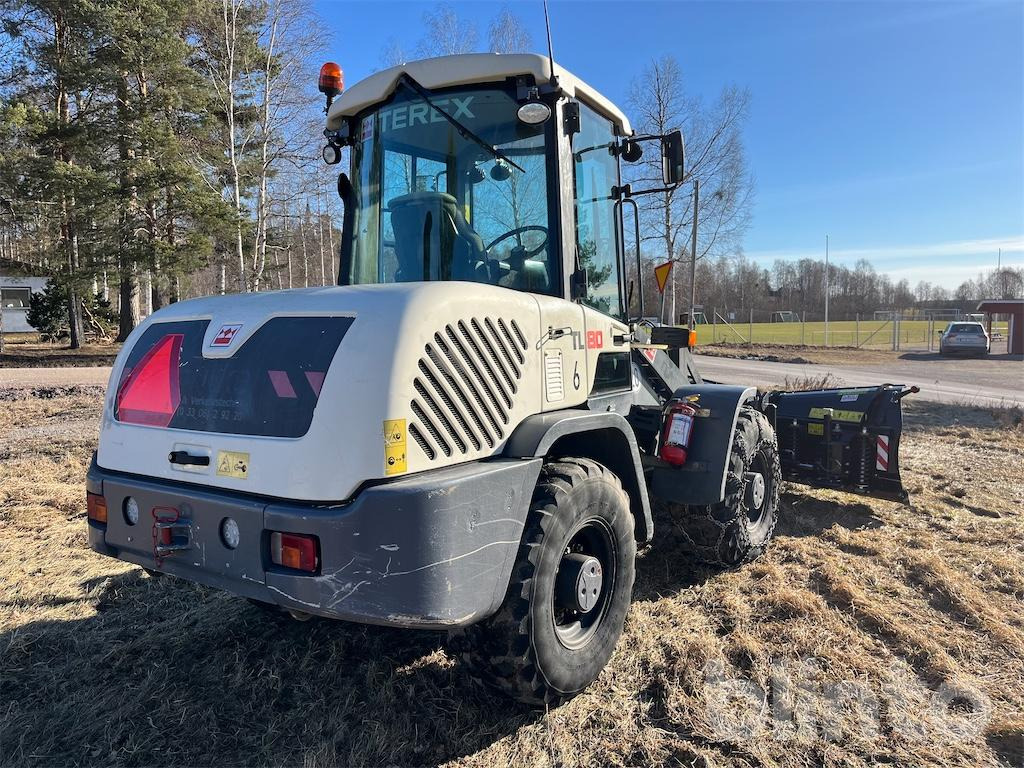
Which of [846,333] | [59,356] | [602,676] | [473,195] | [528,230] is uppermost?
[473,195]

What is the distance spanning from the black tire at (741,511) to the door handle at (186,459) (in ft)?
9.28

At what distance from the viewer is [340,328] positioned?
238 centimetres

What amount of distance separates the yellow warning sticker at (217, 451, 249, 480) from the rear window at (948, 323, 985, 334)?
32.1 metres

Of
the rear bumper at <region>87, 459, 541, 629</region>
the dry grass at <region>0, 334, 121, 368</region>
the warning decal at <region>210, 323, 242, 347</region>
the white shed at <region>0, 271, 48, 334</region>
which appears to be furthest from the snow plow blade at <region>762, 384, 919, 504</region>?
the white shed at <region>0, 271, 48, 334</region>

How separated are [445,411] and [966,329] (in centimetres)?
3189

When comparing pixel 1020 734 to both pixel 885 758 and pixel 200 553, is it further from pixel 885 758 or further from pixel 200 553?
pixel 200 553

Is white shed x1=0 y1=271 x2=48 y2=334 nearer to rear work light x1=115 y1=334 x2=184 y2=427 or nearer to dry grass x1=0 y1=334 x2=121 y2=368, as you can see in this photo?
dry grass x1=0 y1=334 x2=121 y2=368

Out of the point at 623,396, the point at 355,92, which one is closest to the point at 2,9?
the point at 355,92

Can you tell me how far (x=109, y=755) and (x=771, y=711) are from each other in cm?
275

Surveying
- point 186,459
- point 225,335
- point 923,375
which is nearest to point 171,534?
point 186,459

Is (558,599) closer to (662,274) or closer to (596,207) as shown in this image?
(596,207)

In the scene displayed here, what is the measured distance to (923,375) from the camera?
2003 centimetres

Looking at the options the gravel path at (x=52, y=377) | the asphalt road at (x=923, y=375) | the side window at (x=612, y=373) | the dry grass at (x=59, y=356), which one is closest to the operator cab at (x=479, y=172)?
the side window at (x=612, y=373)

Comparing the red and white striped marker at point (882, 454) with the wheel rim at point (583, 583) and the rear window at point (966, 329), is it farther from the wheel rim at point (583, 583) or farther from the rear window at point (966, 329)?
the rear window at point (966, 329)
